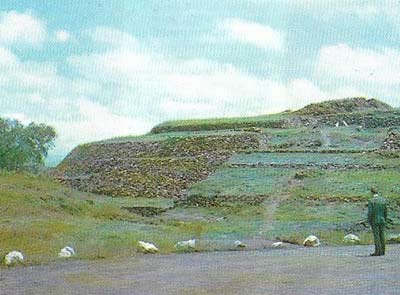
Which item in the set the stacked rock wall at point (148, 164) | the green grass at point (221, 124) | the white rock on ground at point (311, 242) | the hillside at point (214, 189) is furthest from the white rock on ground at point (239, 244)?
the green grass at point (221, 124)

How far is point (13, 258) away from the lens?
19016 mm

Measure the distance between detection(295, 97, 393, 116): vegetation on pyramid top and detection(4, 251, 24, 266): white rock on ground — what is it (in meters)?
48.1

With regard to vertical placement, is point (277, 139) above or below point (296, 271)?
above

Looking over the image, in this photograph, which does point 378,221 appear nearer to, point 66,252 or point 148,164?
point 66,252

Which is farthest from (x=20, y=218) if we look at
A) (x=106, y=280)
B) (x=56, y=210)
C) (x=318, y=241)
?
(x=106, y=280)

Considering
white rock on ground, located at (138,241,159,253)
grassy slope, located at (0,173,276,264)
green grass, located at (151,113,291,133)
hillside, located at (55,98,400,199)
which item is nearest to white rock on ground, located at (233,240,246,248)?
grassy slope, located at (0,173,276,264)

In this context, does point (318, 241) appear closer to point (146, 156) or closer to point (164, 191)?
Result: point (164, 191)

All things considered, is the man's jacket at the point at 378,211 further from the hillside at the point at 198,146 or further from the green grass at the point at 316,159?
the green grass at the point at 316,159

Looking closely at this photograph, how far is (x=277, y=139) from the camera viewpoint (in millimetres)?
50562

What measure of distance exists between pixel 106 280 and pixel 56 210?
14878mm

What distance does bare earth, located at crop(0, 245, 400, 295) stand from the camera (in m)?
13.4

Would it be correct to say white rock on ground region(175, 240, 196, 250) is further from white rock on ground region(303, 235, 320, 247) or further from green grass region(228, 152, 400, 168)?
green grass region(228, 152, 400, 168)

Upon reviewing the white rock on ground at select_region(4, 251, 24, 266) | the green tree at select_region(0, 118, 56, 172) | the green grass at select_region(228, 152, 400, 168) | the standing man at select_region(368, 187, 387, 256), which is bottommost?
the white rock on ground at select_region(4, 251, 24, 266)

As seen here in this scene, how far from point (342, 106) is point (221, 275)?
5375cm
